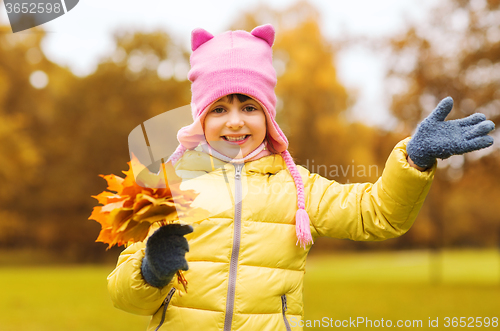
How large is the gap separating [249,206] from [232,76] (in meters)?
0.62

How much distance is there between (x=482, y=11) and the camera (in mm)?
10609

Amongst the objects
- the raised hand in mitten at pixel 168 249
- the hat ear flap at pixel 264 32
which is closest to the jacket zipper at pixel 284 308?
the raised hand in mitten at pixel 168 249

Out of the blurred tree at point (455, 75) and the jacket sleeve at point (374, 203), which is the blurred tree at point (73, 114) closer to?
the blurred tree at point (455, 75)

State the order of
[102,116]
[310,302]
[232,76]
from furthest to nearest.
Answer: [102,116] → [310,302] → [232,76]

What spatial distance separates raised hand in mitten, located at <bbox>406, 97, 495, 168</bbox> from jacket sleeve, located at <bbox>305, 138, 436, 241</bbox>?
0.08 meters

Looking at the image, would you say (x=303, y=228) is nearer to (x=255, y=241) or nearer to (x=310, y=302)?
(x=255, y=241)

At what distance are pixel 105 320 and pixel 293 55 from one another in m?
13.2

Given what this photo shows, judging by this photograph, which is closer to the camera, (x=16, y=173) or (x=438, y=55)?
(x=438, y=55)

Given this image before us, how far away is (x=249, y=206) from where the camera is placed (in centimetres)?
216

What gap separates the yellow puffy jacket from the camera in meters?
2.02

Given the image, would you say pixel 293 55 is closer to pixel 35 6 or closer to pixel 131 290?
pixel 35 6

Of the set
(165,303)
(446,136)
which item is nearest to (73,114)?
(165,303)

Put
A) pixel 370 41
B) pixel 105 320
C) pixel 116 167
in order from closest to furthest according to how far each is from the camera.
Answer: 1. pixel 105 320
2. pixel 370 41
3. pixel 116 167

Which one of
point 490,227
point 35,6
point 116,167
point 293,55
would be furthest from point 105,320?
point 490,227
